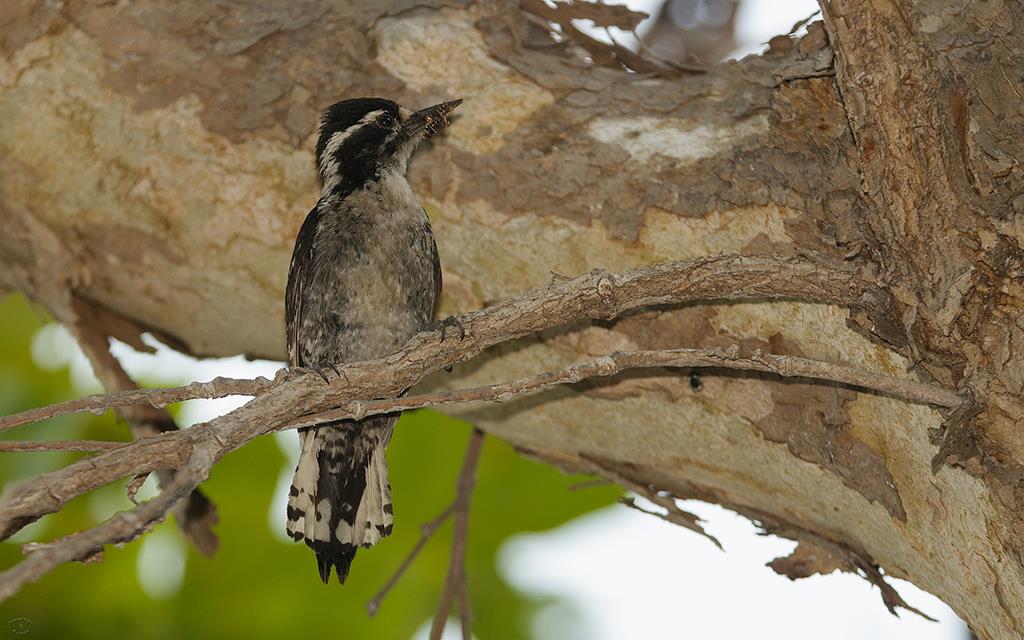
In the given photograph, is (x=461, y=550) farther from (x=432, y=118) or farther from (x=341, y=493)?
(x=432, y=118)

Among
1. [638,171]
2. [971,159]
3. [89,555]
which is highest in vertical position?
[638,171]

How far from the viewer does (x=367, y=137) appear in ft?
15.3

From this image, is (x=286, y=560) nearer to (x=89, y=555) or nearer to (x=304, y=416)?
(x=304, y=416)

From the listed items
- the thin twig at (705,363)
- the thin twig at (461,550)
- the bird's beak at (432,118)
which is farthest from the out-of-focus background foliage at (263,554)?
the thin twig at (705,363)

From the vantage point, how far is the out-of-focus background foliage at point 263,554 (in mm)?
5320

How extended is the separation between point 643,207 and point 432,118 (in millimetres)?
981

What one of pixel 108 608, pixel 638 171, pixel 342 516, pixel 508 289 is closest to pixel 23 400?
pixel 108 608

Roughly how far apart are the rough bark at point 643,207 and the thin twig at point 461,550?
2.30ft

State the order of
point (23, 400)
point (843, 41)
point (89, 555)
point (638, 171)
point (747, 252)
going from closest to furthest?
point (89, 555) < point (843, 41) < point (747, 252) < point (638, 171) < point (23, 400)

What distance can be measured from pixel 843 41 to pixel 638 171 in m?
1.03

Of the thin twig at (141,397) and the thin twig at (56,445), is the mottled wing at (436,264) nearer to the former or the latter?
the thin twig at (141,397)

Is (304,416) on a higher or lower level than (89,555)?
higher

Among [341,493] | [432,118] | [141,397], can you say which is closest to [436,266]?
[432,118]

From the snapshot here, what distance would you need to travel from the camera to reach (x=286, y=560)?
552 centimetres
